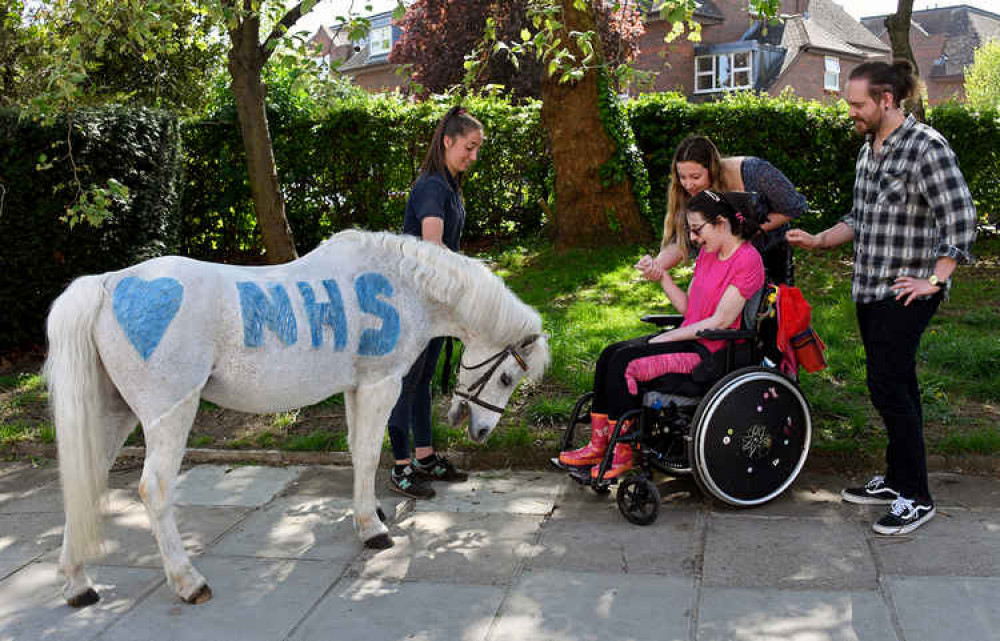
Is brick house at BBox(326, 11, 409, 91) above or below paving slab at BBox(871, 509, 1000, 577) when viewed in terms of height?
above

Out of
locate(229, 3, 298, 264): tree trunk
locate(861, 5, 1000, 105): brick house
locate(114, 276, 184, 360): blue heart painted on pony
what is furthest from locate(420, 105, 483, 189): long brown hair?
locate(861, 5, 1000, 105): brick house

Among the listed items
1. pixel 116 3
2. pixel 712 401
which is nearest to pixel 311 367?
pixel 712 401

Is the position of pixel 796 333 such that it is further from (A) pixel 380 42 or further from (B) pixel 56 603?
(A) pixel 380 42

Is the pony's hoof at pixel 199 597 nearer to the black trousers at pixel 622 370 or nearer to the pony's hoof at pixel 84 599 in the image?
the pony's hoof at pixel 84 599

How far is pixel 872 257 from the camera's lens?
3.83 m

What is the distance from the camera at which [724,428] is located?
389cm

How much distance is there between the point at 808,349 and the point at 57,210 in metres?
6.48

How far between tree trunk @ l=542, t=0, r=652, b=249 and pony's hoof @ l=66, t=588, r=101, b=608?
7824 mm

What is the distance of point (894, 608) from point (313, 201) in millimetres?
9337

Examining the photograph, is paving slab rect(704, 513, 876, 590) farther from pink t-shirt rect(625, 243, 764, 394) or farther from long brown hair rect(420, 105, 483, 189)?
long brown hair rect(420, 105, 483, 189)

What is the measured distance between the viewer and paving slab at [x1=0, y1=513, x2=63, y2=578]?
387 cm

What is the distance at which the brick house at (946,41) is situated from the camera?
162 ft

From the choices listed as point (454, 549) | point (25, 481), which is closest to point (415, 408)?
point (454, 549)

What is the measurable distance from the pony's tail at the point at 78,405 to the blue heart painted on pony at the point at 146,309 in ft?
0.31
